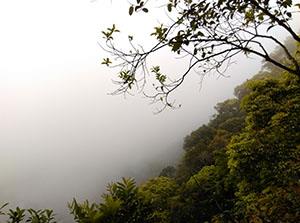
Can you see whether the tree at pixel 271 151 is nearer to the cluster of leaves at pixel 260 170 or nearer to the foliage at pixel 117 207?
the cluster of leaves at pixel 260 170

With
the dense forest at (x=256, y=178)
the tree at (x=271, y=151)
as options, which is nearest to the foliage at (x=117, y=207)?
the dense forest at (x=256, y=178)

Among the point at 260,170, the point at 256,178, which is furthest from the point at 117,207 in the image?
the point at 256,178

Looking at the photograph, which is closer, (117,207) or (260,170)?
(117,207)

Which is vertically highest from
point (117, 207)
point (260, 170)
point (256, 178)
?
point (117, 207)

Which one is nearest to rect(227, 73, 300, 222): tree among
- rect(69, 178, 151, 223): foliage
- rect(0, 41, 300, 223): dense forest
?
rect(0, 41, 300, 223): dense forest

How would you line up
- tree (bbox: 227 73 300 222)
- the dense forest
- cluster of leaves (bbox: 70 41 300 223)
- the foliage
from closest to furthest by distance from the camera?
the foliage < the dense forest < cluster of leaves (bbox: 70 41 300 223) < tree (bbox: 227 73 300 222)

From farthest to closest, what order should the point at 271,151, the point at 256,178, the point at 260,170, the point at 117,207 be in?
the point at 256,178
the point at 260,170
the point at 271,151
the point at 117,207

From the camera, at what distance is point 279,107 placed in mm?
15758

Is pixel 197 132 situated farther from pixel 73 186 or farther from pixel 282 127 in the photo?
pixel 73 186

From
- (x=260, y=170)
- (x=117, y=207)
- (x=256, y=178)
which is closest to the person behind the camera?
(x=117, y=207)

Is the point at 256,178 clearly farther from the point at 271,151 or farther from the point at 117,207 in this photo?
the point at 117,207

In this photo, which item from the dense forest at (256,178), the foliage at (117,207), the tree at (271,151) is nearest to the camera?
the foliage at (117,207)

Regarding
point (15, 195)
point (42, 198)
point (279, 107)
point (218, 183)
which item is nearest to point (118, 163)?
point (42, 198)

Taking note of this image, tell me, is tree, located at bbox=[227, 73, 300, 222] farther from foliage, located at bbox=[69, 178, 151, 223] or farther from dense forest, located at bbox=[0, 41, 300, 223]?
foliage, located at bbox=[69, 178, 151, 223]
